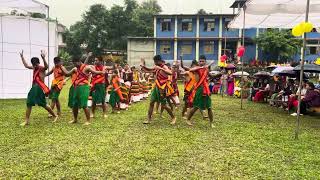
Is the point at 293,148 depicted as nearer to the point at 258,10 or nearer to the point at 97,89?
the point at 97,89

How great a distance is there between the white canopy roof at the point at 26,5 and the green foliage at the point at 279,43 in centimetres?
2937

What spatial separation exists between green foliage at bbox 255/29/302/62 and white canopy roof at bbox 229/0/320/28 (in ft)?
80.0

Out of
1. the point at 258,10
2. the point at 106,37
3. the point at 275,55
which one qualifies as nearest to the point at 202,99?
the point at 258,10

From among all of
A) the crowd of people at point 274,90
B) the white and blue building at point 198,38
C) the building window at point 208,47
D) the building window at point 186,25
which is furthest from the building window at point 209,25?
the crowd of people at point 274,90

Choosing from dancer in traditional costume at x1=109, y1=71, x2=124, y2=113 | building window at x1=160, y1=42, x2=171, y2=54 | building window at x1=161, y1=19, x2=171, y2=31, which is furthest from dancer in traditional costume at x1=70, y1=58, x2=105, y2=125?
building window at x1=160, y1=42, x2=171, y2=54

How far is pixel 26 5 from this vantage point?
15922mm

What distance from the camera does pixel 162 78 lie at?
969 cm

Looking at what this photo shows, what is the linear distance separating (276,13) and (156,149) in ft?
28.5

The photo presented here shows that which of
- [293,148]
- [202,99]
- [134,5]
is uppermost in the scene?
[134,5]

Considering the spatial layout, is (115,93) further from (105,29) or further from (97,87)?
(105,29)

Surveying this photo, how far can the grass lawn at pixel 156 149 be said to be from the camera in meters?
5.57

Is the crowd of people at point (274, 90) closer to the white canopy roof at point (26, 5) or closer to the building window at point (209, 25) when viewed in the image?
the white canopy roof at point (26, 5)

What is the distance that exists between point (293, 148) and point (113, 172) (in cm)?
363

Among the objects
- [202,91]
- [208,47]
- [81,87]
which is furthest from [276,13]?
[208,47]
